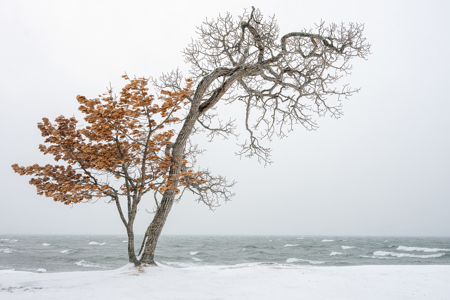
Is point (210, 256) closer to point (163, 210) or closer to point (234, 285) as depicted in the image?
point (163, 210)

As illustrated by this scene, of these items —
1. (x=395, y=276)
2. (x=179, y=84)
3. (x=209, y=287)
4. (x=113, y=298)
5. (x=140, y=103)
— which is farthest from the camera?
(x=179, y=84)

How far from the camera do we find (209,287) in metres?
5.59

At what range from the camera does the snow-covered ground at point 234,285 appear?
5051 millimetres

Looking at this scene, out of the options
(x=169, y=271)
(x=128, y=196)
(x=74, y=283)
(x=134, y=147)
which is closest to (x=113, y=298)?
(x=74, y=283)

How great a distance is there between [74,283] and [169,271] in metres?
1.86

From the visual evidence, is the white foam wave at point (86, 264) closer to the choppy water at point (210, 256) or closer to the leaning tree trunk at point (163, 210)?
the choppy water at point (210, 256)

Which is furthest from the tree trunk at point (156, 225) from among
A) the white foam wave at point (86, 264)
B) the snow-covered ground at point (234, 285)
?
the white foam wave at point (86, 264)

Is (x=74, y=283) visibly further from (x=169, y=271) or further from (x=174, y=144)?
(x=174, y=144)

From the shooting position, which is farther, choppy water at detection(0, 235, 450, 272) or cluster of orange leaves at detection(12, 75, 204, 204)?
choppy water at detection(0, 235, 450, 272)

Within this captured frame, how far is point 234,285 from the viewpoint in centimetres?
578

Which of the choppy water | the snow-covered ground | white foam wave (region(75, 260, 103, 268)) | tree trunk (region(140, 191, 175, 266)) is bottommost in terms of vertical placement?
the choppy water

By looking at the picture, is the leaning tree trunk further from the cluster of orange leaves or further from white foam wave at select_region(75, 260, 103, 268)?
white foam wave at select_region(75, 260, 103, 268)

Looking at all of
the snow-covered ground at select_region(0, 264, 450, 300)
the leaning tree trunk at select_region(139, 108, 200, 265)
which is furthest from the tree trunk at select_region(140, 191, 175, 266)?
the snow-covered ground at select_region(0, 264, 450, 300)

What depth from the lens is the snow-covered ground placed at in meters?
5.05
